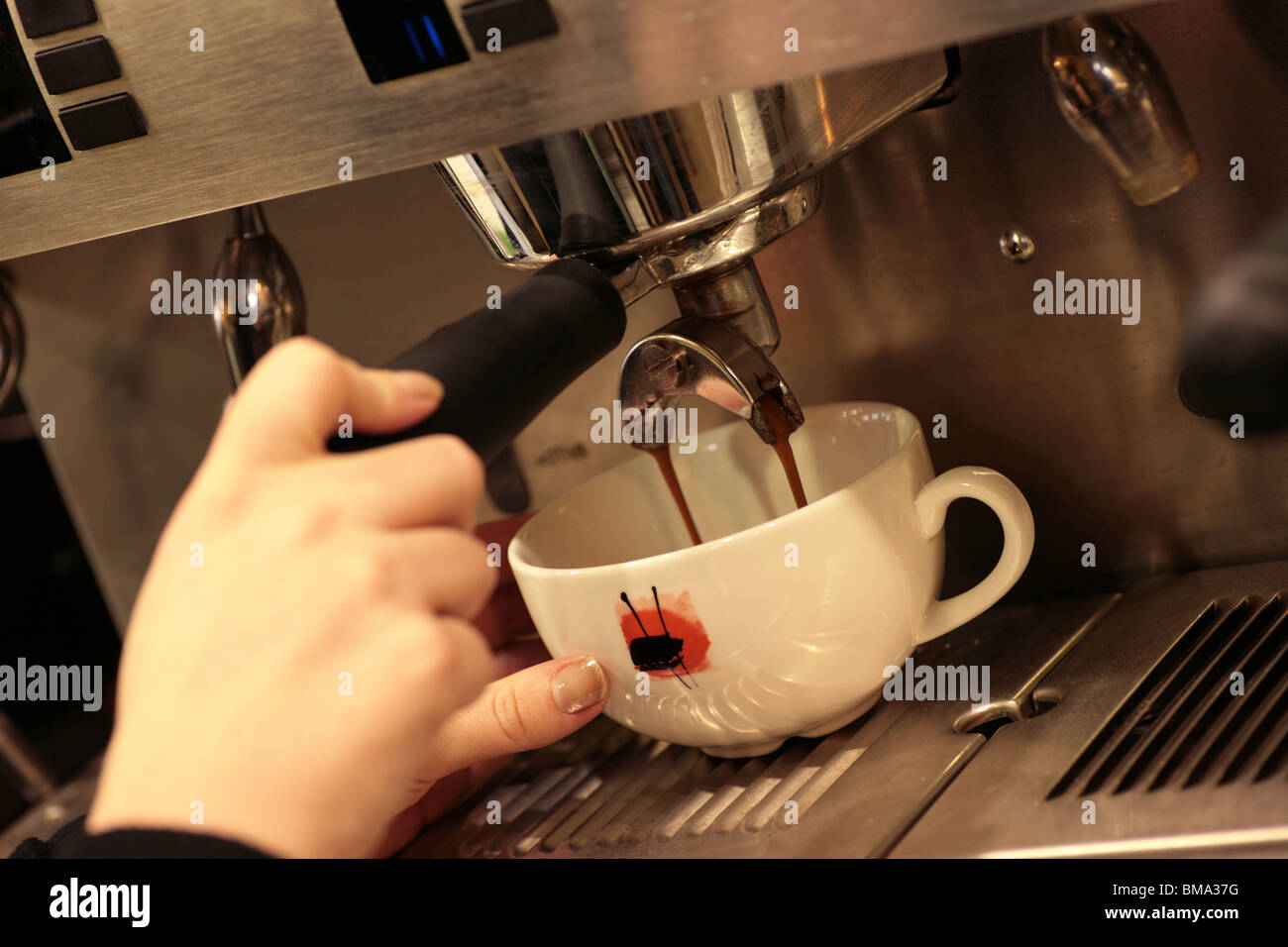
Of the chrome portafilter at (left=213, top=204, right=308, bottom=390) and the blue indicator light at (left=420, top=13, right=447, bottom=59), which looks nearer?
the blue indicator light at (left=420, top=13, right=447, bottom=59)

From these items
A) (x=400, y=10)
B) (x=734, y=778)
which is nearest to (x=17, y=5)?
(x=400, y=10)

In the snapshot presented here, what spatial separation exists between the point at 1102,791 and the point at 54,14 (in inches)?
16.5

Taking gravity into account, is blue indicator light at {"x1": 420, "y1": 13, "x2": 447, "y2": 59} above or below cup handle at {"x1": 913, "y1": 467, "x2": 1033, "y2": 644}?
above

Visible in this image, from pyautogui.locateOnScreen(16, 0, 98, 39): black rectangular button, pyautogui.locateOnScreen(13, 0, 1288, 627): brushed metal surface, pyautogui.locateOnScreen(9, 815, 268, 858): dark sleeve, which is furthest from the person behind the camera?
pyautogui.locateOnScreen(13, 0, 1288, 627): brushed metal surface

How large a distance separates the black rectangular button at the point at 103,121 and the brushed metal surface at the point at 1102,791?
0.35 m

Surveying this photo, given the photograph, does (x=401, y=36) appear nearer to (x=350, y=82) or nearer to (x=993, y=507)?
(x=350, y=82)

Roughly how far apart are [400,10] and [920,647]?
0.36 meters

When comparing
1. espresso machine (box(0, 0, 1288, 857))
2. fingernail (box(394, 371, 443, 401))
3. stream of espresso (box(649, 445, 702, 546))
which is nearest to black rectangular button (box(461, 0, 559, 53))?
espresso machine (box(0, 0, 1288, 857))

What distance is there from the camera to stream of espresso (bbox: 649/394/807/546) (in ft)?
1.39

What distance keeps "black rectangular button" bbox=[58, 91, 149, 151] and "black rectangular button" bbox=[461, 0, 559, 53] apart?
0.13 metres

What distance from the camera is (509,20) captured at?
32 centimetres

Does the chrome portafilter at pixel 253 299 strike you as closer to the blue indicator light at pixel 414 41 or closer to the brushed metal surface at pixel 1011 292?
the brushed metal surface at pixel 1011 292

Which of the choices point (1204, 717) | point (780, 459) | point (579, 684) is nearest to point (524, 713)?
point (579, 684)

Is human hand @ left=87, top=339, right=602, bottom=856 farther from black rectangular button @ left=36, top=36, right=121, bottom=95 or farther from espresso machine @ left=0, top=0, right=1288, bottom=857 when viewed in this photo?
black rectangular button @ left=36, top=36, right=121, bottom=95
